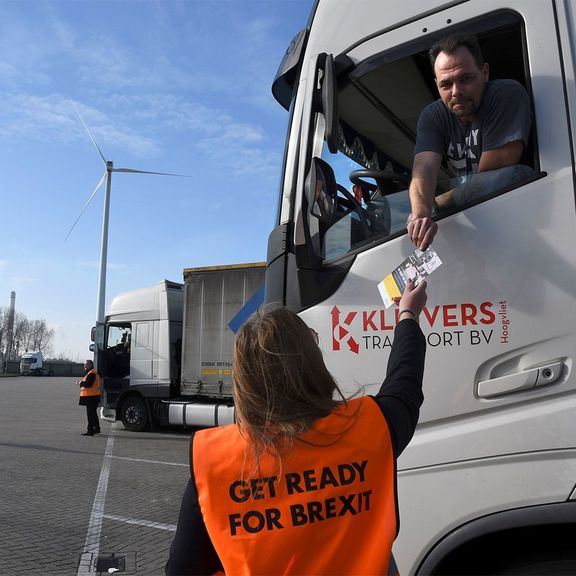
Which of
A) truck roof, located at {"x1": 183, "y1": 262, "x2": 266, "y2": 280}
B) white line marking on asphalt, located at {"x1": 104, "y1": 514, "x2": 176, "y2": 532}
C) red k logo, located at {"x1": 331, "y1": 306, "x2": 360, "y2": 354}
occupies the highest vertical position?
truck roof, located at {"x1": 183, "y1": 262, "x2": 266, "y2": 280}

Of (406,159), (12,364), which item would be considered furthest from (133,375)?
(12,364)

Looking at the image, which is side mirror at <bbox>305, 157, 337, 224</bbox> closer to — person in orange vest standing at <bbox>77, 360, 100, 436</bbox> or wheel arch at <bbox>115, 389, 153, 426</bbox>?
person in orange vest standing at <bbox>77, 360, 100, 436</bbox>

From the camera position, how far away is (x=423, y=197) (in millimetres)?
2258

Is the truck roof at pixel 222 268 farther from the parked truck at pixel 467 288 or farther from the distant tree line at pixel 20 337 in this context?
the distant tree line at pixel 20 337

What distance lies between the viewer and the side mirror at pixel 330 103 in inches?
92.7

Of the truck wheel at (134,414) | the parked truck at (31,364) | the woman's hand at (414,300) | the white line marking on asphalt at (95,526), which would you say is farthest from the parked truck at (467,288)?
the parked truck at (31,364)

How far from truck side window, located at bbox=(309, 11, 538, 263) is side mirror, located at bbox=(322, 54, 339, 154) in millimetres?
111

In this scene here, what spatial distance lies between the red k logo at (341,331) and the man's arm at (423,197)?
1.31ft

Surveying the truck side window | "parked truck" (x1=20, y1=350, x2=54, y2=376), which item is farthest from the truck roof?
"parked truck" (x1=20, y1=350, x2=54, y2=376)

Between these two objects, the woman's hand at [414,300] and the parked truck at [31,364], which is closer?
the woman's hand at [414,300]

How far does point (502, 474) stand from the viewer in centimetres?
195

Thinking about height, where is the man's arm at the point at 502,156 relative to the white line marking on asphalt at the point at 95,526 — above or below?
above

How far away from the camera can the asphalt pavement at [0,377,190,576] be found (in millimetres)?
4758

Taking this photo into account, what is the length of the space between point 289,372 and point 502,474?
35.9 inches
